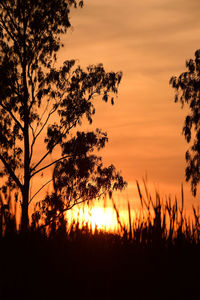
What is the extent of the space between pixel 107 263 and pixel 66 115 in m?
20.5

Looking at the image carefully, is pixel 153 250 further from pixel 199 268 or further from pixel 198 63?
pixel 198 63

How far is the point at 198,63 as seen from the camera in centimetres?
2730

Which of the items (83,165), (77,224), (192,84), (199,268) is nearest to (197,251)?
(199,268)

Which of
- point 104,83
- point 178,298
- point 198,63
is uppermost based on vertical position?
point 198,63

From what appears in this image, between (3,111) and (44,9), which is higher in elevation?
(44,9)

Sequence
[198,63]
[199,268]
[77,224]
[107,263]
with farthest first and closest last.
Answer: [198,63] < [77,224] < [199,268] < [107,263]

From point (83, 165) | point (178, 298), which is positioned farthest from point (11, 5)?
point (178, 298)

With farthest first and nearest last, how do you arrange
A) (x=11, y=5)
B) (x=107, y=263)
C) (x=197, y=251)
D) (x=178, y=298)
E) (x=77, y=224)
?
(x=11, y=5)
(x=77, y=224)
(x=197, y=251)
(x=107, y=263)
(x=178, y=298)

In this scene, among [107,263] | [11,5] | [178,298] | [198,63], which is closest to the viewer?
[178,298]

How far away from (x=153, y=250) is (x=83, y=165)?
19.8m

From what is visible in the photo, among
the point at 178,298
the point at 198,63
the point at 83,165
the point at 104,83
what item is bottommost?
the point at 178,298

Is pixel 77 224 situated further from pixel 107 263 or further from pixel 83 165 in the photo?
pixel 83 165

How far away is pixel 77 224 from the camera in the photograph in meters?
4.16

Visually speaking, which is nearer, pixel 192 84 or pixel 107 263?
pixel 107 263
